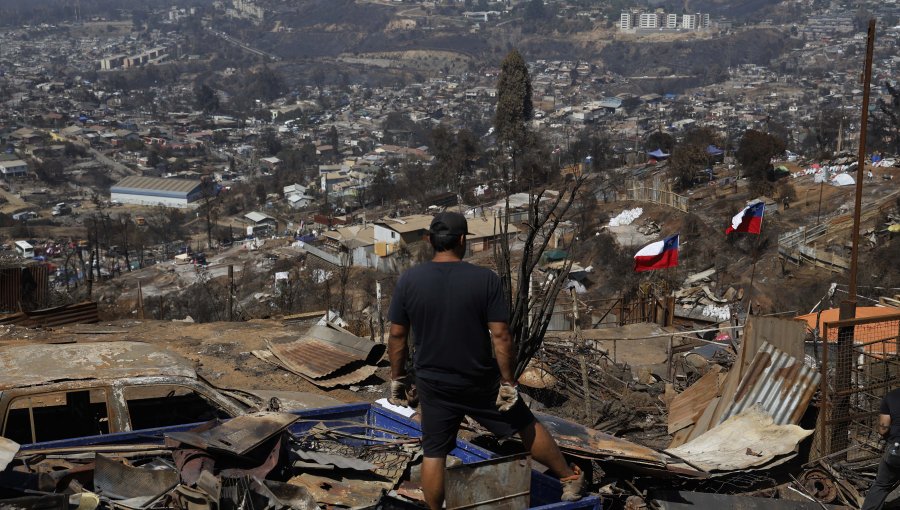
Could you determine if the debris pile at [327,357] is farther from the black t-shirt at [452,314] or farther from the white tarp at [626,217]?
the white tarp at [626,217]

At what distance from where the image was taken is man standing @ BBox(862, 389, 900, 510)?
14.3 feet

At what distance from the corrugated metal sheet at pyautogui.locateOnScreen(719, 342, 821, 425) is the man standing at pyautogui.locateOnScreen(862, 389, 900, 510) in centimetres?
115

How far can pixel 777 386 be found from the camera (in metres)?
5.85

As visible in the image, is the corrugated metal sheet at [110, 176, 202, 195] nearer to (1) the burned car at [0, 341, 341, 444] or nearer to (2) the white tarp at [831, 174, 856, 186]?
(2) the white tarp at [831, 174, 856, 186]

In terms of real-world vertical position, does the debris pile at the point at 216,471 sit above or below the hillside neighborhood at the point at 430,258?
above

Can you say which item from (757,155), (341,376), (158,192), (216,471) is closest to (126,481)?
(216,471)

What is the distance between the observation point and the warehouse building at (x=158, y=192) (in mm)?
54000

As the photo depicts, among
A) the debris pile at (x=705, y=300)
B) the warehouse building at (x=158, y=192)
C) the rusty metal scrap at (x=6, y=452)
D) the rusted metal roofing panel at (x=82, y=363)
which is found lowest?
the warehouse building at (x=158, y=192)

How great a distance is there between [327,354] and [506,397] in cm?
437

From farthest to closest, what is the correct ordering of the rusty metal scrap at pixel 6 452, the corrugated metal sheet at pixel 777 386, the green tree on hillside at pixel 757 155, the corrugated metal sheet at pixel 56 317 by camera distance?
the green tree on hillside at pixel 757 155, the corrugated metal sheet at pixel 56 317, the corrugated metal sheet at pixel 777 386, the rusty metal scrap at pixel 6 452

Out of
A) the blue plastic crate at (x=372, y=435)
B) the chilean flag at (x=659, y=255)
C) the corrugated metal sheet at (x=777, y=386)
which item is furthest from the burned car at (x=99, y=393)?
the chilean flag at (x=659, y=255)

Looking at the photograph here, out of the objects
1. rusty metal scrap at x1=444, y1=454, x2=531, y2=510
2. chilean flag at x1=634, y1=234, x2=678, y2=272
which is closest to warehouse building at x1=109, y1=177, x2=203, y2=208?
chilean flag at x1=634, y1=234, x2=678, y2=272

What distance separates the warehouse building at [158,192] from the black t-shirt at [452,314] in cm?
5193

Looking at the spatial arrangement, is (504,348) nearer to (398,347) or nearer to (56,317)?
(398,347)
